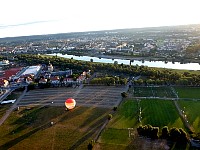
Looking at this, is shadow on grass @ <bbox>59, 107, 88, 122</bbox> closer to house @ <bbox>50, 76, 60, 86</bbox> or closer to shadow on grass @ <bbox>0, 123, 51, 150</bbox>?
shadow on grass @ <bbox>0, 123, 51, 150</bbox>

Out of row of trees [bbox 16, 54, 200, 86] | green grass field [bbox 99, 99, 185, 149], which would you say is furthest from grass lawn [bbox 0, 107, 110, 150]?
row of trees [bbox 16, 54, 200, 86]

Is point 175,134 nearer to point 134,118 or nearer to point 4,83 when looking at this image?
point 134,118

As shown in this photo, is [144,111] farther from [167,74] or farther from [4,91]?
[4,91]

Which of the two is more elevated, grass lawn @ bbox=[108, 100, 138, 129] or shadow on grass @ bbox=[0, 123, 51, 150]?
grass lawn @ bbox=[108, 100, 138, 129]

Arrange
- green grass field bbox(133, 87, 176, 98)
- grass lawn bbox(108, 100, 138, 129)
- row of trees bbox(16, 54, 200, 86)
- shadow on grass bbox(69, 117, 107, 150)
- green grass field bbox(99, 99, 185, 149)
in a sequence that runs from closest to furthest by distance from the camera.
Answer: shadow on grass bbox(69, 117, 107, 150) < green grass field bbox(99, 99, 185, 149) < grass lawn bbox(108, 100, 138, 129) < green grass field bbox(133, 87, 176, 98) < row of trees bbox(16, 54, 200, 86)

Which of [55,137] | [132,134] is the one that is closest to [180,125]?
[132,134]

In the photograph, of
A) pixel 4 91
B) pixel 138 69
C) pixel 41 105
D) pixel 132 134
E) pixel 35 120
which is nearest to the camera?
pixel 132 134

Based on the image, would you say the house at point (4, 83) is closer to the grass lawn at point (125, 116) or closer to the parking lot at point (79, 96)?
the parking lot at point (79, 96)

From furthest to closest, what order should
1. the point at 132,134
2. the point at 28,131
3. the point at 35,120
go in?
1. the point at 35,120
2. the point at 28,131
3. the point at 132,134
